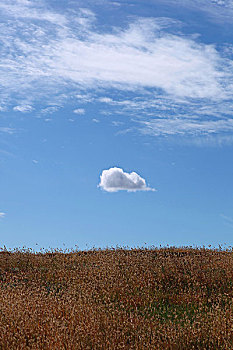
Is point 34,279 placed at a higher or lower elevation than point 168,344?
lower

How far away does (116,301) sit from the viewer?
8.41 meters

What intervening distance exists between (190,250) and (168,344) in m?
10.5

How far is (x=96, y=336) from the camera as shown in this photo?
6.31 metres

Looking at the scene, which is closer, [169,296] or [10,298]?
[10,298]

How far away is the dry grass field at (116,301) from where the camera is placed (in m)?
6.24

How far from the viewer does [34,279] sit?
1193 centimetres

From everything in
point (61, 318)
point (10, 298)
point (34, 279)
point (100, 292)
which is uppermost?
point (61, 318)

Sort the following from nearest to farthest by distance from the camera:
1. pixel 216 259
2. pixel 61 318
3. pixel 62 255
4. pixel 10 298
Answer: pixel 61 318 < pixel 10 298 < pixel 216 259 < pixel 62 255

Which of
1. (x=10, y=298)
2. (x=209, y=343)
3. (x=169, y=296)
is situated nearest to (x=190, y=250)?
(x=169, y=296)

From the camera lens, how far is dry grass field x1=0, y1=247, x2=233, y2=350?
624 centimetres

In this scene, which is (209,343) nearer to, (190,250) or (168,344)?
(168,344)

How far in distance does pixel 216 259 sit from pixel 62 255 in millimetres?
5910

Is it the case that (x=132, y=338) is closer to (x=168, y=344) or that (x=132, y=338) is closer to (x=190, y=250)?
(x=168, y=344)

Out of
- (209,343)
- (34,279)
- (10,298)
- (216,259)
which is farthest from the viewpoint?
(216,259)
